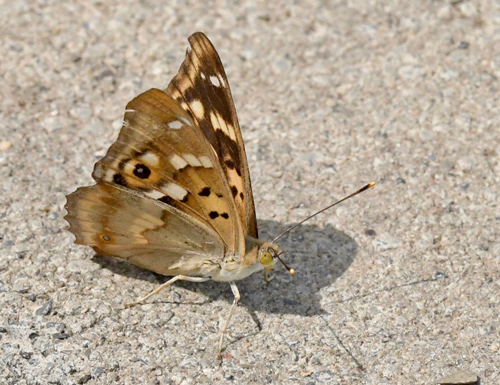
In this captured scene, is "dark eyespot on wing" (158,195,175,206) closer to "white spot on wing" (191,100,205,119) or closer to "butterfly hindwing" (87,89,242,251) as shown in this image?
"butterfly hindwing" (87,89,242,251)

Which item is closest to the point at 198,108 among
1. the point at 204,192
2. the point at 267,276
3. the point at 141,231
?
the point at 204,192

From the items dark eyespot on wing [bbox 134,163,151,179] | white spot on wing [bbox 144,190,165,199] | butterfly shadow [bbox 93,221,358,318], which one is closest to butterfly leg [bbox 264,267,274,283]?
butterfly shadow [bbox 93,221,358,318]

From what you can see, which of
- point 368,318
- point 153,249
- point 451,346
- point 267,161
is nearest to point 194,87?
point 153,249

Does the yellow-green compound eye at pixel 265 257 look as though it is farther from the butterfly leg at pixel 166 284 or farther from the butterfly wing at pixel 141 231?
the butterfly leg at pixel 166 284

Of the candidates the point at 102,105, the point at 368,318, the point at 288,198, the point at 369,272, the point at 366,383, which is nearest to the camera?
the point at 366,383

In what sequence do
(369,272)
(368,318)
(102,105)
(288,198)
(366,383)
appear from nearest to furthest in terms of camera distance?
(366,383) < (368,318) < (369,272) < (288,198) < (102,105)

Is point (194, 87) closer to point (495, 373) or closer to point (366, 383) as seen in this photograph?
point (366, 383)

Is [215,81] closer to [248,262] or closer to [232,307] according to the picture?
[248,262]

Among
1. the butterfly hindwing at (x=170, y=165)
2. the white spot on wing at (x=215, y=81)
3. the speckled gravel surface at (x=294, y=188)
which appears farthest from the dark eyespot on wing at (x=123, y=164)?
the speckled gravel surface at (x=294, y=188)
